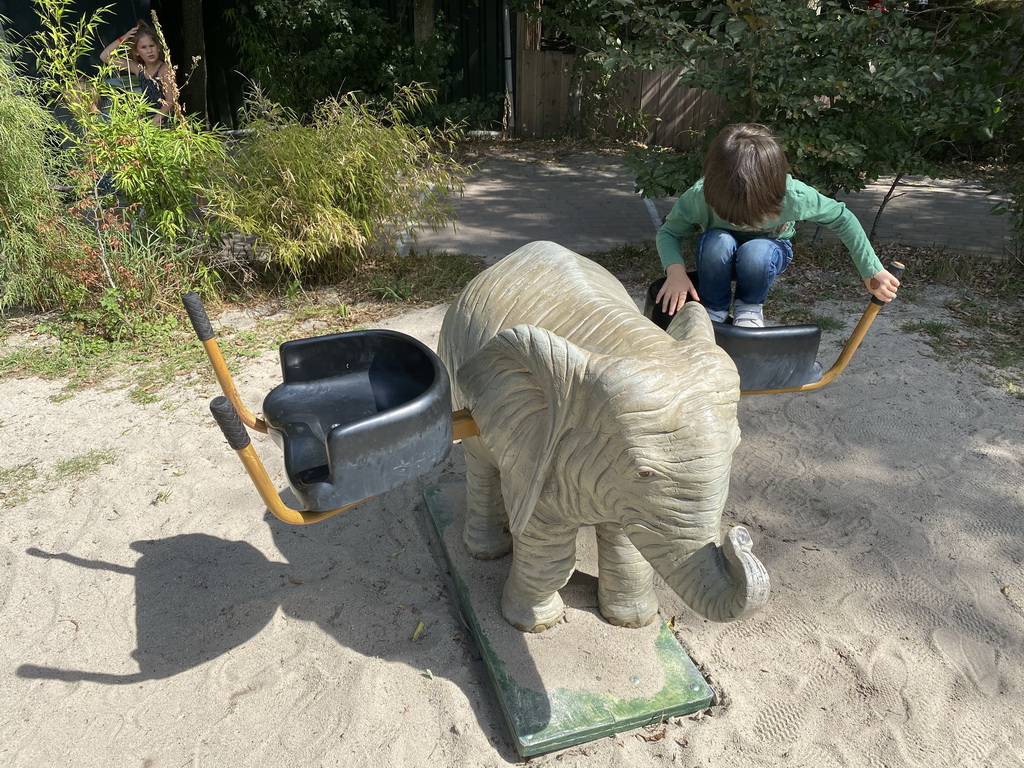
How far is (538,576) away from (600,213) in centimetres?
608

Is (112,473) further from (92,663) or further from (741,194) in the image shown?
(741,194)

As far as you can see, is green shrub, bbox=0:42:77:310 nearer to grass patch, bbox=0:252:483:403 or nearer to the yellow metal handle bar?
grass patch, bbox=0:252:483:403

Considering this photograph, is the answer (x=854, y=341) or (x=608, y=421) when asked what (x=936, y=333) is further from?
(x=608, y=421)

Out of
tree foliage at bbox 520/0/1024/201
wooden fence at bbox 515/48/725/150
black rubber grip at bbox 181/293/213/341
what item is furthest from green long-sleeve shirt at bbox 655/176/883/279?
wooden fence at bbox 515/48/725/150

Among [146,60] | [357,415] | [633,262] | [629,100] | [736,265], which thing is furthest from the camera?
[629,100]

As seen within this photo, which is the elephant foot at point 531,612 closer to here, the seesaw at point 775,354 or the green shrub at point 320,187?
the seesaw at point 775,354

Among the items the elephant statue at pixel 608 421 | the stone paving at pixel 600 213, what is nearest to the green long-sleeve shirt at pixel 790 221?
the elephant statue at pixel 608 421

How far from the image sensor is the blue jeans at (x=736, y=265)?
2.45 m

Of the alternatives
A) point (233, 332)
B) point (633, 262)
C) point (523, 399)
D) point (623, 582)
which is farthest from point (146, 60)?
point (623, 582)

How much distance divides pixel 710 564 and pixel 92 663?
7.20 ft

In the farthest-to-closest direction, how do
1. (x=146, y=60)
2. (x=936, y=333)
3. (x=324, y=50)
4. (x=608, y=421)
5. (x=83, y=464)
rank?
1. (x=324, y=50)
2. (x=146, y=60)
3. (x=936, y=333)
4. (x=83, y=464)
5. (x=608, y=421)

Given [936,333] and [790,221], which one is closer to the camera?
[790,221]

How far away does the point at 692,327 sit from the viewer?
5.74 feet

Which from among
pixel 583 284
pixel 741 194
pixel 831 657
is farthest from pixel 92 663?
pixel 741 194
